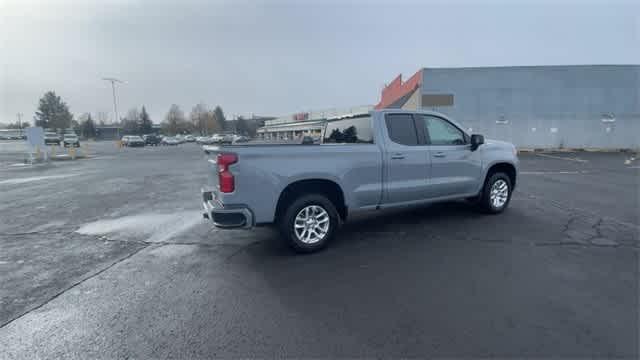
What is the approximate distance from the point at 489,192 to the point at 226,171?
5100 mm

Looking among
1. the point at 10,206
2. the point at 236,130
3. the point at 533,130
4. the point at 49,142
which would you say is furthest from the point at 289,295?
the point at 236,130

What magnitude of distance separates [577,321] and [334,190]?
10.2ft

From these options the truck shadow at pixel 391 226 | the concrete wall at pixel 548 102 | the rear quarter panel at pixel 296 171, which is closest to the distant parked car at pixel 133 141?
the concrete wall at pixel 548 102

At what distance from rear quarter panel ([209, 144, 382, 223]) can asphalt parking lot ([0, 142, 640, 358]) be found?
830mm

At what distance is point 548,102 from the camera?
25.5 metres

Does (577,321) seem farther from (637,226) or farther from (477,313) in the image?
(637,226)

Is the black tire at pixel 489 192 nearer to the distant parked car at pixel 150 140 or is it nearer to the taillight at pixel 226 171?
the taillight at pixel 226 171

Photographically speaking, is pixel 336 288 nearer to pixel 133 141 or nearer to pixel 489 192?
pixel 489 192

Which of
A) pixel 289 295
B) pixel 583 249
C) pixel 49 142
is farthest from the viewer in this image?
pixel 49 142

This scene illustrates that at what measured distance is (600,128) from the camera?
1009 inches

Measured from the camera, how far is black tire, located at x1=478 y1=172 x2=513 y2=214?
6367 mm

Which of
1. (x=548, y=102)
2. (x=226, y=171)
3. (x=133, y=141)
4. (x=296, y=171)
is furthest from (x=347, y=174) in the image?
(x=133, y=141)

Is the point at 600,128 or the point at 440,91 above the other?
the point at 440,91

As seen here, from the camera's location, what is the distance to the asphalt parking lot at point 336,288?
2.72 metres
